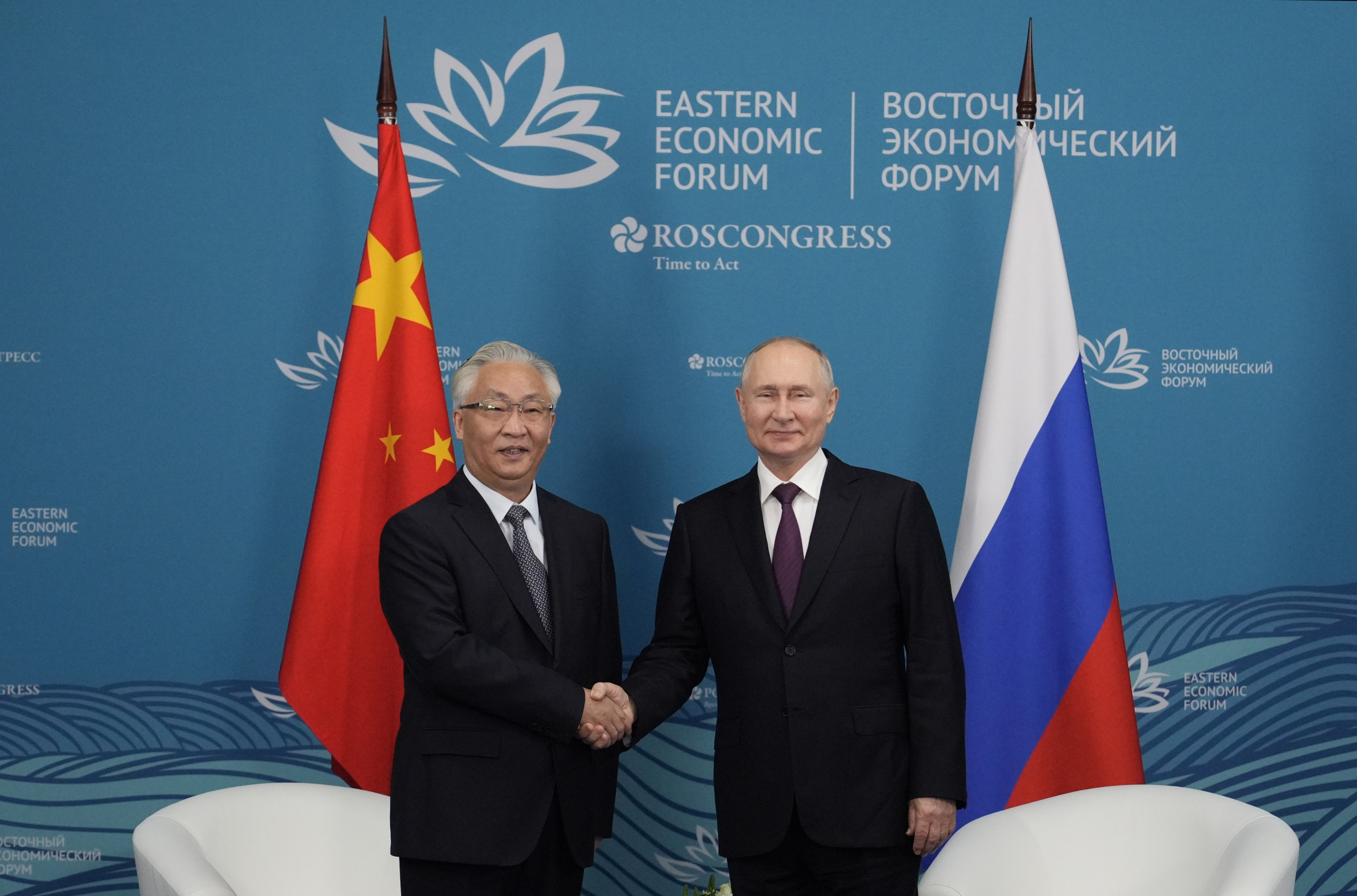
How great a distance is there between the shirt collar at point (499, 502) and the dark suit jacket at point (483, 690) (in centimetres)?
2

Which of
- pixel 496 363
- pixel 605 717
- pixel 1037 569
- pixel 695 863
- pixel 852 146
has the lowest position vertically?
pixel 695 863

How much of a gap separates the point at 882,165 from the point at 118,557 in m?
2.75

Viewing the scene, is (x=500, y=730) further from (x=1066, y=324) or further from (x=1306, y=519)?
(x=1306, y=519)

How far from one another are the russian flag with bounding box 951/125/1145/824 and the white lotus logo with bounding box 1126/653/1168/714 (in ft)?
1.58

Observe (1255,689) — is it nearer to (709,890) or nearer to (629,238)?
(709,890)

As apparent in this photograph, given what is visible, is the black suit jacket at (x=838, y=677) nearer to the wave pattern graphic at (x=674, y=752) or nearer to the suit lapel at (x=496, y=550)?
the suit lapel at (x=496, y=550)

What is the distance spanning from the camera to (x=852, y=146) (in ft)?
11.0

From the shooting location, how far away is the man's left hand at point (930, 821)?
88.1 inches

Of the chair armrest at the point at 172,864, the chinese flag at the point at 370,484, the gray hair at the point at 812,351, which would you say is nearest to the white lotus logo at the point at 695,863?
the chinese flag at the point at 370,484

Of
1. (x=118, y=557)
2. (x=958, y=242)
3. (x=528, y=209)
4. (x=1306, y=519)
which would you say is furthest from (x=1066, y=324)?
(x=118, y=557)

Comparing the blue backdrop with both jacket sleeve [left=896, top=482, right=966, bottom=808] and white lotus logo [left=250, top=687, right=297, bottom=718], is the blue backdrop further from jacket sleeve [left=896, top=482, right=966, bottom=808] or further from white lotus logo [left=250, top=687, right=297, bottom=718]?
jacket sleeve [left=896, top=482, right=966, bottom=808]

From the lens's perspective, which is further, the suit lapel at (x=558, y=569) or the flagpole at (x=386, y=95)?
the flagpole at (x=386, y=95)

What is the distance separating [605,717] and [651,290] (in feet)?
5.01

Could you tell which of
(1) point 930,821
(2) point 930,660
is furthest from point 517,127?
(1) point 930,821
